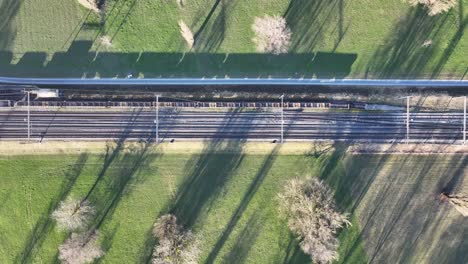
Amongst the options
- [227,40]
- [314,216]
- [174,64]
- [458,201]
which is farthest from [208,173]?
[458,201]

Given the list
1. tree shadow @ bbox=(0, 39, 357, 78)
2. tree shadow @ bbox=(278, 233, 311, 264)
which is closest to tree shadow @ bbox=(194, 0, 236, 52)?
tree shadow @ bbox=(0, 39, 357, 78)

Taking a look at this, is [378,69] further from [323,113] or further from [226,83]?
[226,83]

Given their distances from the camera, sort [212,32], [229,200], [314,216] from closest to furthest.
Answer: [314,216] → [229,200] → [212,32]

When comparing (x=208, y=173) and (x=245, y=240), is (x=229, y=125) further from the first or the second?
(x=245, y=240)

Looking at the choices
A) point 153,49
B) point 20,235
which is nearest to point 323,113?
point 153,49

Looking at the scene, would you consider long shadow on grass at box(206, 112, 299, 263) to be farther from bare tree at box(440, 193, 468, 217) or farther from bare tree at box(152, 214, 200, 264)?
bare tree at box(440, 193, 468, 217)

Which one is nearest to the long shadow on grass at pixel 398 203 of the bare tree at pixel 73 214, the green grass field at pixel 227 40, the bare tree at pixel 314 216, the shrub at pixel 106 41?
the bare tree at pixel 314 216
